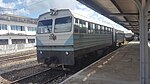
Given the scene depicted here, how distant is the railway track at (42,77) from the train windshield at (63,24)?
2205mm

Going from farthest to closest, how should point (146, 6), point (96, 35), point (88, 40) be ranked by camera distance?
point (96, 35)
point (88, 40)
point (146, 6)

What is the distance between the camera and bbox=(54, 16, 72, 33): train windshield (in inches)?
426

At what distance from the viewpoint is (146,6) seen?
662 centimetres

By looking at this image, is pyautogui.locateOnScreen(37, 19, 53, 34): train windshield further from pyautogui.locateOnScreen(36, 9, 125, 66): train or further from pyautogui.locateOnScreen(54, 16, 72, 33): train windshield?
pyautogui.locateOnScreen(54, 16, 72, 33): train windshield

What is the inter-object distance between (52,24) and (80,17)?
1.56 meters

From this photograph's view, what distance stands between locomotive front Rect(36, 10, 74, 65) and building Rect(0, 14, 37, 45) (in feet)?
102

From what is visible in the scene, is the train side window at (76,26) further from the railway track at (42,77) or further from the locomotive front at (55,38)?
the railway track at (42,77)

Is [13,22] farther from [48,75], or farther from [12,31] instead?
[48,75]

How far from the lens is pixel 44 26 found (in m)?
11.9

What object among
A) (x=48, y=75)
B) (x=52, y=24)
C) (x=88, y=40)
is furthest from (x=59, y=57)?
(x=88, y=40)

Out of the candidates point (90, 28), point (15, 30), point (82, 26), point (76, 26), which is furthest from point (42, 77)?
point (15, 30)

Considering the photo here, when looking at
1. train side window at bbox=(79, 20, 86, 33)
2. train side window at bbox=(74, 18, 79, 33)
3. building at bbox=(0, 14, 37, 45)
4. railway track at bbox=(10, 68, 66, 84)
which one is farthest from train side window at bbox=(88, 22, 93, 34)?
building at bbox=(0, 14, 37, 45)

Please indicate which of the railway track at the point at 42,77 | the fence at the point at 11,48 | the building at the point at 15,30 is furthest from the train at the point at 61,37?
the building at the point at 15,30

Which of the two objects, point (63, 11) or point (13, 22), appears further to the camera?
point (13, 22)
